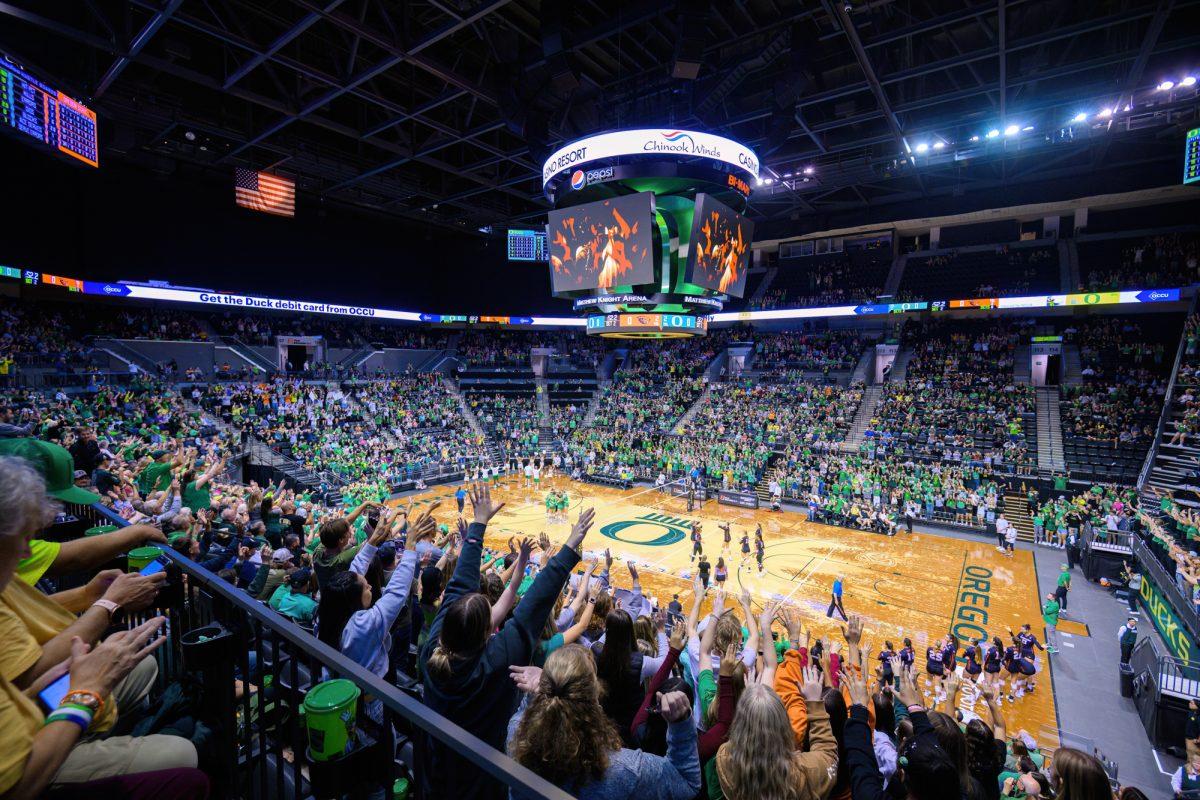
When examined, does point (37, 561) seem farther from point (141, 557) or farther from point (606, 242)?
point (606, 242)

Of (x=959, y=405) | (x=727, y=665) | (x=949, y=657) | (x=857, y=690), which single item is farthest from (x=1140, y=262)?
(x=727, y=665)

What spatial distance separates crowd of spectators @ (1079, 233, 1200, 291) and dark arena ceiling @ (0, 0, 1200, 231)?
136 inches

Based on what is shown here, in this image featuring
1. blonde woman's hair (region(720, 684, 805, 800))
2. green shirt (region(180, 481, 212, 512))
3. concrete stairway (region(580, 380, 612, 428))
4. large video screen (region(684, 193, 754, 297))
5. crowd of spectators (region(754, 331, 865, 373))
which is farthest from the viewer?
concrete stairway (region(580, 380, 612, 428))

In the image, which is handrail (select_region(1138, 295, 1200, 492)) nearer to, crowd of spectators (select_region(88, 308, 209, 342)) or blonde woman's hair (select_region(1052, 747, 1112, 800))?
blonde woman's hair (select_region(1052, 747, 1112, 800))

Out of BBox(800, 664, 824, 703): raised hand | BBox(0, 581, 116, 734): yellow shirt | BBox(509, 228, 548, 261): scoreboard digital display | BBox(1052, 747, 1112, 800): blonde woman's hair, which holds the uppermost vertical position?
BBox(509, 228, 548, 261): scoreboard digital display

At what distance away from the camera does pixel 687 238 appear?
1492 centimetres

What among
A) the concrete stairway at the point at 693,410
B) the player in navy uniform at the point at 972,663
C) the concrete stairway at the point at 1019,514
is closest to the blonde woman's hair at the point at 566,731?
the player in navy uniform at the point at 972,663

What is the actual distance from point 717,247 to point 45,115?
16441 mm

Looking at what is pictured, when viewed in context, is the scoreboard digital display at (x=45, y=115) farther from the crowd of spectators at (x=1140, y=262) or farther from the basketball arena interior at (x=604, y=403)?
the crowd of spectators at (x=1140, y=262)

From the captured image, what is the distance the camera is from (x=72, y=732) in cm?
155

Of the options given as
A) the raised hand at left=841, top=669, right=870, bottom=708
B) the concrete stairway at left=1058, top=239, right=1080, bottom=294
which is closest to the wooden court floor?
the raised hand at left=841, top=669, right=870, bottom=708

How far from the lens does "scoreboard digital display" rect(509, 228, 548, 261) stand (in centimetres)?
3084

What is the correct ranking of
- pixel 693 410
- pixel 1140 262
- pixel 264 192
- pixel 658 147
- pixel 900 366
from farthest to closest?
pixel 693 410
pixel 900 366
pixel 1140 262
pixel 264 192
pixel 658 147

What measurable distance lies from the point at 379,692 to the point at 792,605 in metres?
14.1
